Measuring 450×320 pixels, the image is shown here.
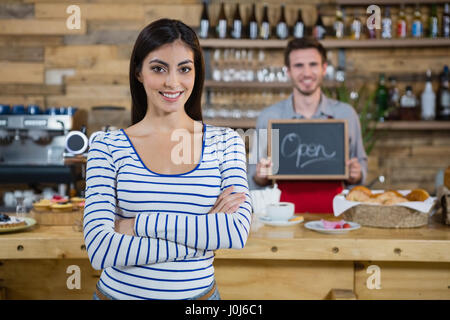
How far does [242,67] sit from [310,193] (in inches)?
61.3

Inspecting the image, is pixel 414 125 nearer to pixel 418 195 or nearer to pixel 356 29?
pixel 356 29

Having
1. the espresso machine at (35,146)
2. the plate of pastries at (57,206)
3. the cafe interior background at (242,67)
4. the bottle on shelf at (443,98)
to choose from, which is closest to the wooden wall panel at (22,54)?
the cafe interior background at (242,67)

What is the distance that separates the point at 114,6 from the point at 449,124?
277 cm

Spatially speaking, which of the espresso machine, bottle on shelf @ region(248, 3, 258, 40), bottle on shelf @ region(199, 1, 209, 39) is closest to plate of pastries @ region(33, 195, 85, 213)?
the espresso machine

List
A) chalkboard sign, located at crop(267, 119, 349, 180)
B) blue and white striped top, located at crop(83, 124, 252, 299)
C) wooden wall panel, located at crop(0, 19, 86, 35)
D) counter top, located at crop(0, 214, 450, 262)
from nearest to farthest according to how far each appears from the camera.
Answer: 1. blue and white striped top, located at crop(83, 124, 252, 299)
2. counter top, located at crop(0, 214, 450, 262)
3. chalkboard sign, located at crop(267, 119, 349, 180)
4. wooden wall panel, located at crop(0, 19, 86, 35)

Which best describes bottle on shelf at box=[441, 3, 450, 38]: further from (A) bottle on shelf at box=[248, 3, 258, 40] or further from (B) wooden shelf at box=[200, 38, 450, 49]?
(A) bottle on shelf at box=[248, 3, 258, 40]

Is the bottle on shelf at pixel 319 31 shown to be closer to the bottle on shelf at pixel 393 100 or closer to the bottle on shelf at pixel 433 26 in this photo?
the bottle on shelf at pixel 393 100

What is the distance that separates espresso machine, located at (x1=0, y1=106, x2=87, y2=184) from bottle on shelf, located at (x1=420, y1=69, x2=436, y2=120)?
8.56ft

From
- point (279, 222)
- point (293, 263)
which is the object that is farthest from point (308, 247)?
point (279, 222)

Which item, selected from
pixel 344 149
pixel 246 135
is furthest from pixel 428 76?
pixel 344 149

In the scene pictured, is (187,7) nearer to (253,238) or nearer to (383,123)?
(383,123)

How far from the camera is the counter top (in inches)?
65.5

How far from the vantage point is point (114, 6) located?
12.9 ft

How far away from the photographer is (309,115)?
2848mm
